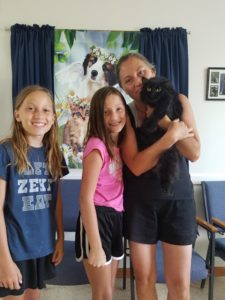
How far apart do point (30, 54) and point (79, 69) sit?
16.4 inches

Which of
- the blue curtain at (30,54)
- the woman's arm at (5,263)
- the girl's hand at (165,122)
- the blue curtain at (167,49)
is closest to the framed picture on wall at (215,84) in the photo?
the blue curtain at (167,49)

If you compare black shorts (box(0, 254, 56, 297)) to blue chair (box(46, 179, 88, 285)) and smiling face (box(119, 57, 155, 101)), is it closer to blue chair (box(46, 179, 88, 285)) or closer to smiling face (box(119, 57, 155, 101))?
blue chair (box(46, 179, 88, 285))

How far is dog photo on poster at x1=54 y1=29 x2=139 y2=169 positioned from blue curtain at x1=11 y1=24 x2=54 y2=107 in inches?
2.6

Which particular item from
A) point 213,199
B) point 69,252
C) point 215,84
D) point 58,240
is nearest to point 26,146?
point 58,240

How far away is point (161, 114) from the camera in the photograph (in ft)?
4.35

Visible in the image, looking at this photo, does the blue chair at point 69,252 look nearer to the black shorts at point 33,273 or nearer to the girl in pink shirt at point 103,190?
the black shorts at point 33,273

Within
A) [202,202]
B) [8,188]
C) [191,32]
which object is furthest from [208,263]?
[191,32]

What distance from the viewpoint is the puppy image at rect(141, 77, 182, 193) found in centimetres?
129

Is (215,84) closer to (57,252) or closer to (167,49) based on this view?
(167,49)

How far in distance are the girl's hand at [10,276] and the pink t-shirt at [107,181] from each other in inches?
16.4

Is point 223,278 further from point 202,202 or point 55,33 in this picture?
point 55,33

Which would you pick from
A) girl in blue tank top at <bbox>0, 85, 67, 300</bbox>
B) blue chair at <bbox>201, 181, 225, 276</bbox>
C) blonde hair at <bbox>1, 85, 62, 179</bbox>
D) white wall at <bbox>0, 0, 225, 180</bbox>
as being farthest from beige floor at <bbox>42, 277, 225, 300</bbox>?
blonde hair at <bbox>1, 85, 62, 179</bbox>

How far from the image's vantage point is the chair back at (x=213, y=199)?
→ 8.05ft

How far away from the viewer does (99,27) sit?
8.25ft
